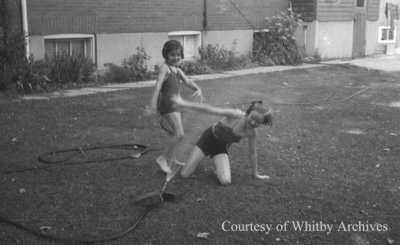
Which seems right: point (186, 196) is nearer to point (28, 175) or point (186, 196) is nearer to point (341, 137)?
point (28, 175)

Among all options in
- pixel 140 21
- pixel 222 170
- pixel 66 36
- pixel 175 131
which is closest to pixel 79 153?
pixel 175 131

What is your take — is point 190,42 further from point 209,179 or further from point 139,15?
point 209,179

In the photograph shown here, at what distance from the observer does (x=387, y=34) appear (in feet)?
65.2

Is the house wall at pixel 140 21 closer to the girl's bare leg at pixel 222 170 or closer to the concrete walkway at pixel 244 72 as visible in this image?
the concrete walkway at pixel 244 72

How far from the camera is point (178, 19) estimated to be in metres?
12.9

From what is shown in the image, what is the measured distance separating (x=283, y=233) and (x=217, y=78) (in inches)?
313

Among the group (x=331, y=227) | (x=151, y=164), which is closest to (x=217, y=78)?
(x=151, y=164)

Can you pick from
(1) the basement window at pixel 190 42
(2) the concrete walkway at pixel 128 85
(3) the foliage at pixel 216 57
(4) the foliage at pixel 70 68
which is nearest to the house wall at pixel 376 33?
(2) the concrete walkway at pixel 128 85

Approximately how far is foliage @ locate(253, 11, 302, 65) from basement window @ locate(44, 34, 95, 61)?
5138 mm

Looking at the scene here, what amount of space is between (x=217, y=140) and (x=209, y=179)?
1.28 feet

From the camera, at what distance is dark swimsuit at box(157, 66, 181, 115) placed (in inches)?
215

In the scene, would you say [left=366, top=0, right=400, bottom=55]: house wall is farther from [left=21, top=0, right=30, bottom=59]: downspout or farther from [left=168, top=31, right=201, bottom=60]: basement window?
[left=21, top=0, right=30, bottom=59]: downspout

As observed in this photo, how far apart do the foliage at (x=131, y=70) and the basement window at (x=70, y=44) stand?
1.62ft

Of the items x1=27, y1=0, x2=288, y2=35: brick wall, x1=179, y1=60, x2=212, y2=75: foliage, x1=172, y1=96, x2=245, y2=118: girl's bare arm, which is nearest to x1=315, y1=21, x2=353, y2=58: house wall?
x1=27, y1=0, x2=288, y2=35: brick wall
